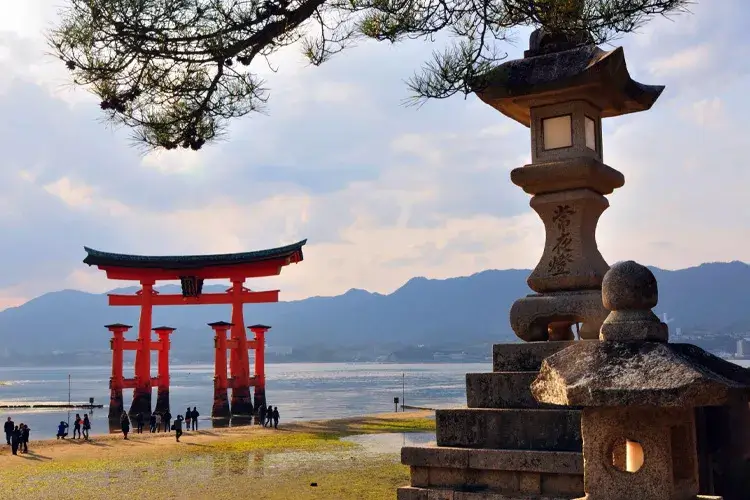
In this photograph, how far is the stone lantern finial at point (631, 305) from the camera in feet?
12.6

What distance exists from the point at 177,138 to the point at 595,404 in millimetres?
5144

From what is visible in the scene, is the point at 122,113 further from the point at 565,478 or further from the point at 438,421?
the point at 565,478

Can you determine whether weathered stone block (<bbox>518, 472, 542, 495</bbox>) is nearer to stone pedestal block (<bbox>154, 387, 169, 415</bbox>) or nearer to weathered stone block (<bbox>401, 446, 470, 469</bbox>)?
weathered stone block (<bbox>401, 446, 470, 469</bbox>)

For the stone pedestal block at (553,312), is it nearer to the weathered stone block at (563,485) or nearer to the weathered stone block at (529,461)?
the weathered stone block at (529,461)

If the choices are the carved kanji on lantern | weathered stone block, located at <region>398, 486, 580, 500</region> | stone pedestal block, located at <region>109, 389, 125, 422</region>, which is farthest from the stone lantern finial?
stone pedestal block, located at <region>109, 389, 125, 422</region>

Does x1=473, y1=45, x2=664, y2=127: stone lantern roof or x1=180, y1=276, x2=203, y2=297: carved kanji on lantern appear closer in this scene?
x1=473, y1=45, x2=664, y2=127: stone lantern roof

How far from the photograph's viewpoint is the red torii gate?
1304 inches

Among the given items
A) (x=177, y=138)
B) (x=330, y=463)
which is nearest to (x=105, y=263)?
(x=330, y=463)

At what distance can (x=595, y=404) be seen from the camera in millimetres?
3613

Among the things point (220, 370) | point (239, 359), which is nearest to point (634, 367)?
point (220, 370)

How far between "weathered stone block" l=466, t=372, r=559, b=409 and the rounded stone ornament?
237 cm

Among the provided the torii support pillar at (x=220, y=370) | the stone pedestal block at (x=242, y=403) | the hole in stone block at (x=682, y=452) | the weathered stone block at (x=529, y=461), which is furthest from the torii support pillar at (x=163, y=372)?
the hole in stone block at (x=682, y=452)

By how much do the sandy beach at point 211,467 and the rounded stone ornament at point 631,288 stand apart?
7925mm

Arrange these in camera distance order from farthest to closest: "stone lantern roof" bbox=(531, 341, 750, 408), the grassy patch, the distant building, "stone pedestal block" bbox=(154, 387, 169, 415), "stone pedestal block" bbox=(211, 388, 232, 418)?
the distant building
"stone pedestal block" bbox=(154, 387, 169, 415)
"stone pedestal block" bbox=(211, 388, 232, 418)
the grassy patch
"stone lantern roof" bbox=(531, 341, 750, 408)
